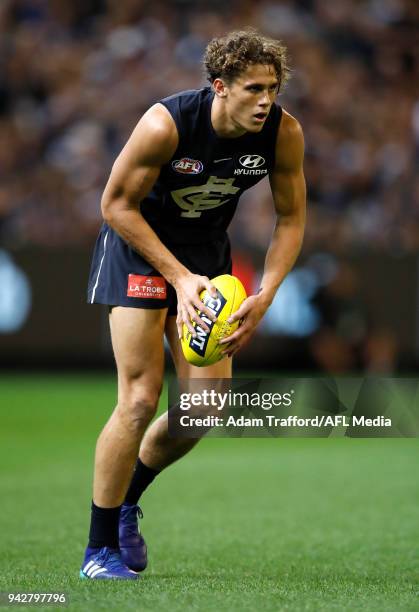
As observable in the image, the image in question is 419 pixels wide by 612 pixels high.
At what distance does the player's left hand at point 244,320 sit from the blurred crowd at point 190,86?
11002 millimetres

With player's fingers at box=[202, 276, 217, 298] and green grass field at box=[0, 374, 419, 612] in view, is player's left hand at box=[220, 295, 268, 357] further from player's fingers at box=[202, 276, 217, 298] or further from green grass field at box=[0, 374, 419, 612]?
green grass field at box=[0, 374, 419, 612]

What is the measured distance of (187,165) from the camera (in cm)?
510

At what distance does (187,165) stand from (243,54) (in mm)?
564

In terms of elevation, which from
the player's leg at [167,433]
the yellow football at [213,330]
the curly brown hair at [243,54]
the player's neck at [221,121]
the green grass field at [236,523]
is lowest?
the green grass field at [236,523]

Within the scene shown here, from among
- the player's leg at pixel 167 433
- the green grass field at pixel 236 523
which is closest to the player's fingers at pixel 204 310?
the player's leg at pixel 167 433

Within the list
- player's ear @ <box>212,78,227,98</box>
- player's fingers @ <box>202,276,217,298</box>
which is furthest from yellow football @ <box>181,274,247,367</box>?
player's ear @ <box>212,78,227,98</box>

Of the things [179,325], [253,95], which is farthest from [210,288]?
[253,95]

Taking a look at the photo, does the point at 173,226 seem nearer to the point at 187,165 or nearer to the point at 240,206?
the point at 187,165

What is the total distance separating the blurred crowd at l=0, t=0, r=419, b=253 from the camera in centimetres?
1656

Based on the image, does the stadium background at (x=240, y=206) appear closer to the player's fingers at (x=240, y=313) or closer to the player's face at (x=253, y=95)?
the player's fingers at (x=240, y=313)

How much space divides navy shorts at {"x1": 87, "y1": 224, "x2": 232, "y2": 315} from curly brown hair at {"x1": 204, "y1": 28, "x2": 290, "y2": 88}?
903 millimetres

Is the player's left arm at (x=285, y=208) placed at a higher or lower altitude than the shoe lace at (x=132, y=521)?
higher

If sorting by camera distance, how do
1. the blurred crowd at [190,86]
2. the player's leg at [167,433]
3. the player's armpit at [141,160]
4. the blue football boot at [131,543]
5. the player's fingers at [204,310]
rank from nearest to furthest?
the player's fingers at [204,310] → the player's armpit at [141,160] → the blue football boot at [131,543] → the player's leg at [167,433] → the blurred crowd at [190,86]

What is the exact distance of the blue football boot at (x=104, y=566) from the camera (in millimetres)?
4926
